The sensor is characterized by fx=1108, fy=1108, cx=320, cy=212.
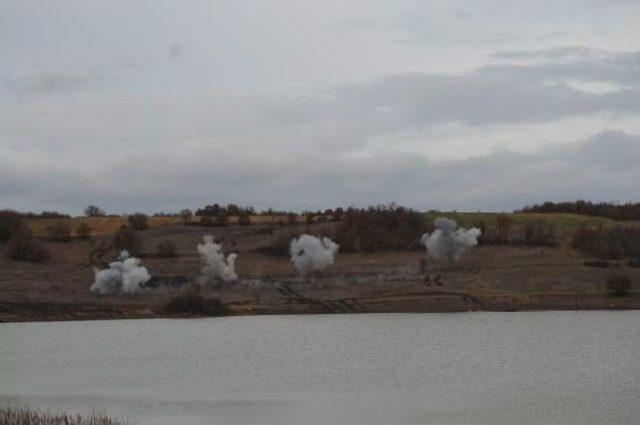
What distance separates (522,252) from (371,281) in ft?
45.8

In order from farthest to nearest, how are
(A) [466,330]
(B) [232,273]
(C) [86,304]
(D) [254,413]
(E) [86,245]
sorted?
(E) [86,245] < (B) [232,273] < (C) [86,304] < (A) [466,330] < (D) [254,413]

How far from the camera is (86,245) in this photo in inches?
3873

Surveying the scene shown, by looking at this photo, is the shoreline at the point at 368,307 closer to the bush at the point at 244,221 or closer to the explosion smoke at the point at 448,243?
the explosion smoke at the point at 448,243

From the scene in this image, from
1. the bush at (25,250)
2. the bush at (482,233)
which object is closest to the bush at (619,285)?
A: the bush at (482,233)

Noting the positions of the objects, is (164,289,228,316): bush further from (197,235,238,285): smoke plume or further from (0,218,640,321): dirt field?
(197,235,238,285): smoke plume

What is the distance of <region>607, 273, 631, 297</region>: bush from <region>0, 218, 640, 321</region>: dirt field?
1.90ft

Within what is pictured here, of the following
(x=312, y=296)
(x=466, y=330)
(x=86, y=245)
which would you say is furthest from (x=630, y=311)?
(x=86, y=245)

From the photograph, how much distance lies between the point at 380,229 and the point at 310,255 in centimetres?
1273

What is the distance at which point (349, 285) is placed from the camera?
8175cm

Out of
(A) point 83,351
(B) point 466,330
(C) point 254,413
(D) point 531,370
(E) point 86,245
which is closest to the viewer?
(C) point 254,413

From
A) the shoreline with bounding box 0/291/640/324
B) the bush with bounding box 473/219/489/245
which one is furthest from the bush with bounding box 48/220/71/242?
the bush with bounding box 473/219/489/245

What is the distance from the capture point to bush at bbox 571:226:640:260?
85.1 m

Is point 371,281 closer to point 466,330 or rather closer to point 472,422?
point 466,330

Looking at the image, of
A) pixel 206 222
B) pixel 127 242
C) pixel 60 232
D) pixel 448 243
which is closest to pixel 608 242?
pixel 448 243
